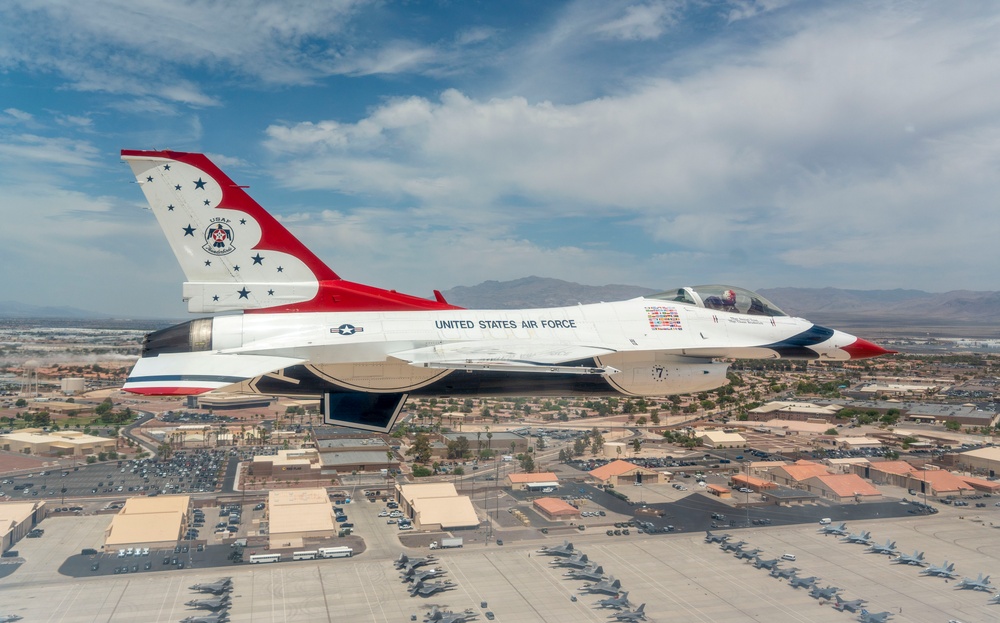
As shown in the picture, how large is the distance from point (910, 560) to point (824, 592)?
186 inches

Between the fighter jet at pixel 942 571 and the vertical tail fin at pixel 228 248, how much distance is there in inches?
763

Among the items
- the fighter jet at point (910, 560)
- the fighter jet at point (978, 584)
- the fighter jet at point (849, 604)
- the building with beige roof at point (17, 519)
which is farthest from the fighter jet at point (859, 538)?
the building with beige roof at point (17, 519)

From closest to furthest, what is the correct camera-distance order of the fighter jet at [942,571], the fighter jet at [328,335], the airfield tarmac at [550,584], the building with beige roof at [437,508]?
1. the fighter jet at [328,335]
2. the airfield tarmac at [550,584]
3. the fighter jet at [942,571]
4. the building with beige roof at [437,508]

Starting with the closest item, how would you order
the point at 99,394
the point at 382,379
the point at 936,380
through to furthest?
the point at 382,379 → the point at 99,394 → the point at 936,380

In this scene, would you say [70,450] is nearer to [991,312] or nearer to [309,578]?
[309,578]

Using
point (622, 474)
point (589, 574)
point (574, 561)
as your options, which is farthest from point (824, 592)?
point (622, 474)

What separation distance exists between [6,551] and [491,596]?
17074 millimetres

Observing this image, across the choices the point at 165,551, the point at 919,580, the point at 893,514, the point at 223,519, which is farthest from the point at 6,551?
the point at 893,514

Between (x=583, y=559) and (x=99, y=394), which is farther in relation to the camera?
(x=99, y=394)

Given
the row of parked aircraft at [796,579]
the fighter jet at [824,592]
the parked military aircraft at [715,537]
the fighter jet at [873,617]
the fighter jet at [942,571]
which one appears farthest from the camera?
the parked military aircraft at [715,537]

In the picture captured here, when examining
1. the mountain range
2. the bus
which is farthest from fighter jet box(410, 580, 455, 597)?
the mountain range

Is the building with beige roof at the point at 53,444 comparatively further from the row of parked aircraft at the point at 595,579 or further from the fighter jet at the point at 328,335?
the fighter jet at the point at 328,335

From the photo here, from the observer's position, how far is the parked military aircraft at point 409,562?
70.5 ft

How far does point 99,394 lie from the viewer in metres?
55.7
